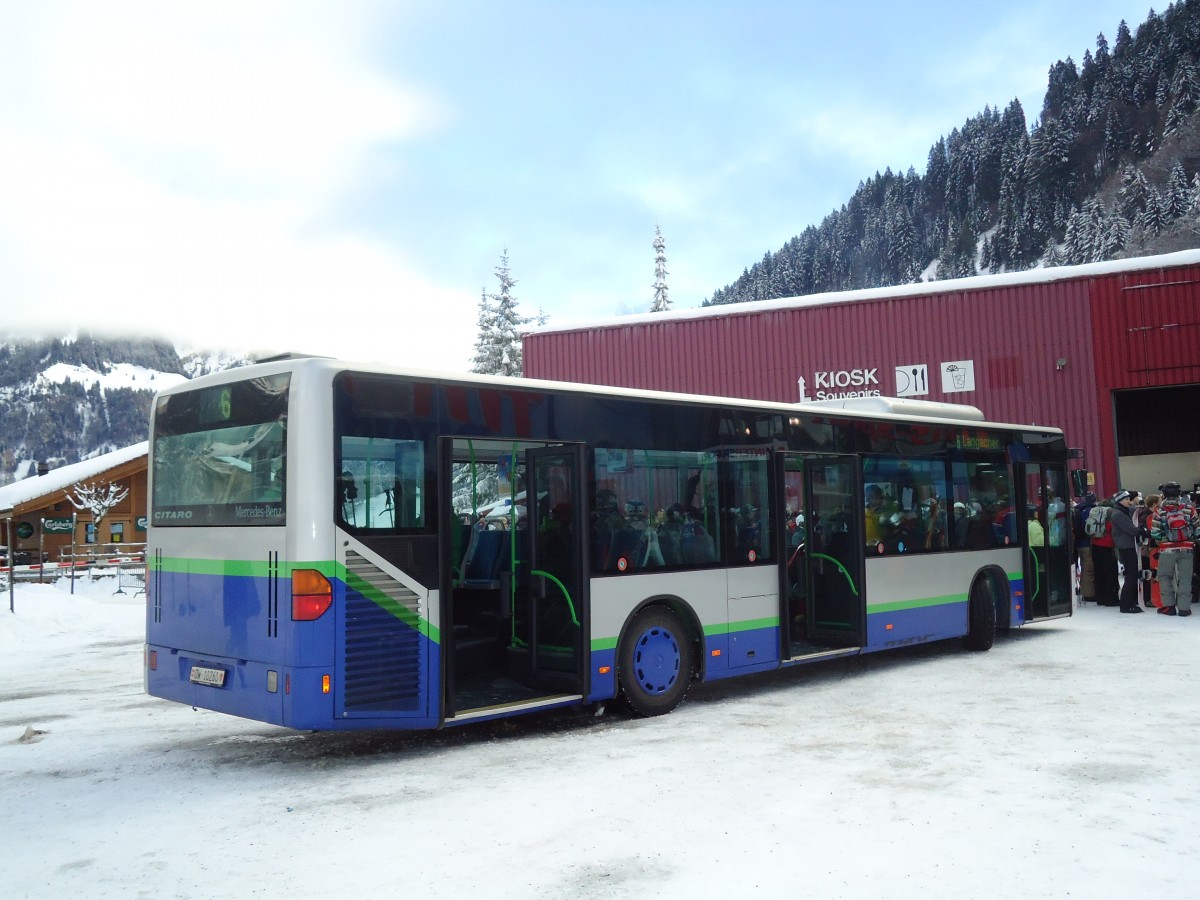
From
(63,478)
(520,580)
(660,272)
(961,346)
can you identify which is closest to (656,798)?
(520,580)

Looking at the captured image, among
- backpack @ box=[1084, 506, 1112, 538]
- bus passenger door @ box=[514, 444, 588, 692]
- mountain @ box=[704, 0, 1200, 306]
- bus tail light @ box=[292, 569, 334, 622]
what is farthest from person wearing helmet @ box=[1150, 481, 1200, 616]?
mountain @ box=[704, 0, 1200, 306]

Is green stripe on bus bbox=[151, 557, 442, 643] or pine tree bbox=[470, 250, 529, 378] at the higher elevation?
pine tree bbox=[470, 250, 529, 378]

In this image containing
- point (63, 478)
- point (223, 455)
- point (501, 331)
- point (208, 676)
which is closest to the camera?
point (208, 676)

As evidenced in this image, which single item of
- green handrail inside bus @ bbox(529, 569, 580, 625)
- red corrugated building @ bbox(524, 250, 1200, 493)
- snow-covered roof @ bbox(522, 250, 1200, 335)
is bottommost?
green handrail inside bus @ bbox(529, 569, 580, 625)

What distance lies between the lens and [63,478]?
3844 centimetres

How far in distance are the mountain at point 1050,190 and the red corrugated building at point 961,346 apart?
2432 inches

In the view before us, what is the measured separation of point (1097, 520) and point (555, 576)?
35.6 feet

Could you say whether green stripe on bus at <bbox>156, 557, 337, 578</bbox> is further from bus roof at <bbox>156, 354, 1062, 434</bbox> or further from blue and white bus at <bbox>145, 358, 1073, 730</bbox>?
bus roof at <bbox>156, 354, 1062, 434</bbox>

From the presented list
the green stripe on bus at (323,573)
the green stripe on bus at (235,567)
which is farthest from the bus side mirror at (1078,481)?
the green stripe on bus at (235,567)

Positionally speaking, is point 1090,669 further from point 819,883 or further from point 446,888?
point 446,888

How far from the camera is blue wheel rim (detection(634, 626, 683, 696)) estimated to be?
826 cm

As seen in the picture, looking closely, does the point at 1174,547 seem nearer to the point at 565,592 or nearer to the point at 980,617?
the point at 980,617

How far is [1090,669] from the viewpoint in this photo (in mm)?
10156

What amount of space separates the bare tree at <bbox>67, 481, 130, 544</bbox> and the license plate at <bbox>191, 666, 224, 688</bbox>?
1303 inches
